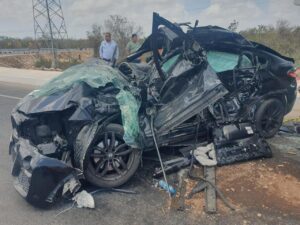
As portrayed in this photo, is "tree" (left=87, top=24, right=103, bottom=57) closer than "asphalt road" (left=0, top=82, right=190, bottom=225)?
No

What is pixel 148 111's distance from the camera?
14.1 feet

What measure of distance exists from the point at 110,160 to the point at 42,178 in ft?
2.80

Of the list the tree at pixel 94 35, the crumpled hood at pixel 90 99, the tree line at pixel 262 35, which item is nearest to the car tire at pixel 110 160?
the crumpled hood at pixel 90 99

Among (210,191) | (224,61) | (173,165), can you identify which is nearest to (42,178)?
(173,165)

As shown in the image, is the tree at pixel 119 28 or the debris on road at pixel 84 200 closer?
the debris on road at pixel 84 200

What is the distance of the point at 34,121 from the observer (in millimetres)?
3686

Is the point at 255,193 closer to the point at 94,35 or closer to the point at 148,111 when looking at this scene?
the point at 148,111

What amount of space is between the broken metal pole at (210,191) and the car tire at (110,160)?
0.91 metres

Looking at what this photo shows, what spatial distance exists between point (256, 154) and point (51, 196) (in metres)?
2.85

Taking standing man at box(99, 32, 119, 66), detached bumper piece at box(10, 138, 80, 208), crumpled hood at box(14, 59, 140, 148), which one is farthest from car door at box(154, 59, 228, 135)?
standing man at box(99, 32, 119, 66)

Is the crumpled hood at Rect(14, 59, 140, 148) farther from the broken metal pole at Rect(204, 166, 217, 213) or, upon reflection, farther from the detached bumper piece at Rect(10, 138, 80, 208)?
the broken metal pole at Rect(204, 166, 217, 213)

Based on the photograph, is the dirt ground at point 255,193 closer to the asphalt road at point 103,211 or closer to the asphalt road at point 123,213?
the asphalt road at point 123,213

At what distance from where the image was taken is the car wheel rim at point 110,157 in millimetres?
3834

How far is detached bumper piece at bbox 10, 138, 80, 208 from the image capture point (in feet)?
10.9
